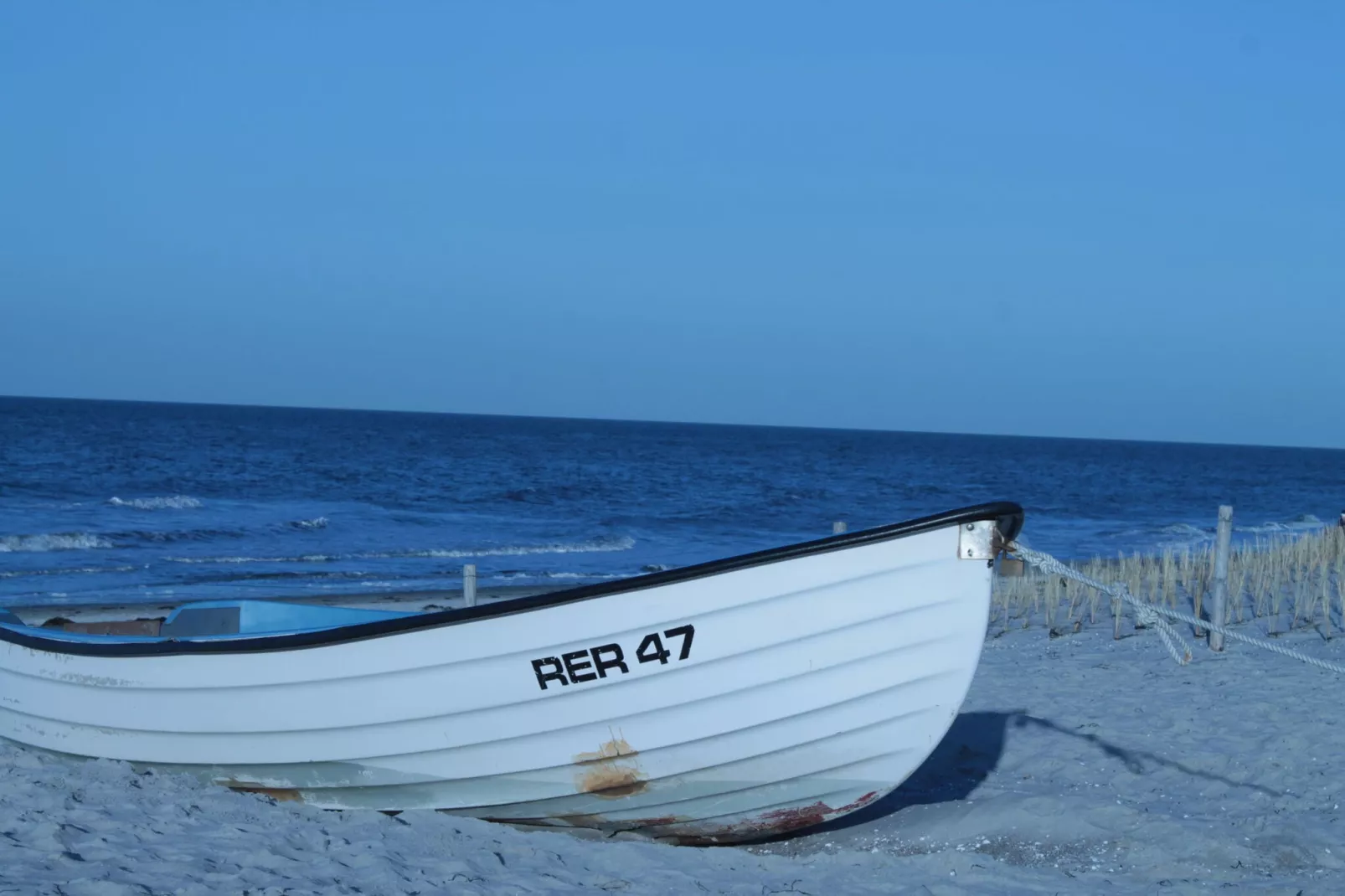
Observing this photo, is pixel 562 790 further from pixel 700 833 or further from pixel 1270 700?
pixel 1270 700

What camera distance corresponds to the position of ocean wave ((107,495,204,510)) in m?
28.3

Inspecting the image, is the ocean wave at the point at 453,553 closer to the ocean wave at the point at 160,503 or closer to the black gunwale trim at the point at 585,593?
the ocean wave at the point at 160,503

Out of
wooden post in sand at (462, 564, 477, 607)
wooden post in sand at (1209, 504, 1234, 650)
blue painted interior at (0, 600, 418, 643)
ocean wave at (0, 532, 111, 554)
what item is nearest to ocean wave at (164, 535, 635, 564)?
ocean wave at (0, 532, 111, 554)

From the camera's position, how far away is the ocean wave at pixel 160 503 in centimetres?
2830

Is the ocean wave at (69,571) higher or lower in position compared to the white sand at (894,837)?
lower

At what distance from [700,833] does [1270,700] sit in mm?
4463

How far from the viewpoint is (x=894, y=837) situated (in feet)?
18.8

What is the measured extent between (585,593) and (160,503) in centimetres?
2682

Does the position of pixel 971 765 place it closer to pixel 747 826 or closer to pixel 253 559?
pixel 747 826

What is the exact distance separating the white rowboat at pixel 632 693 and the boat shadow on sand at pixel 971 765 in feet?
2.43

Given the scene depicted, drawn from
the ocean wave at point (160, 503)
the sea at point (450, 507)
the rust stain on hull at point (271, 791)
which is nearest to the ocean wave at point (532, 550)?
the sea at point (450, 507)

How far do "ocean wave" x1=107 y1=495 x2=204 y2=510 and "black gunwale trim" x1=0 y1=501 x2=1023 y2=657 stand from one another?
24.4 m

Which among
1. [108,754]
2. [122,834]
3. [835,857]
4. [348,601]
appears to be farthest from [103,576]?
[835,857]

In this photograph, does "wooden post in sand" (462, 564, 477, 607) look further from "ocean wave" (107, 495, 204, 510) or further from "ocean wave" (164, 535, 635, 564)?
"ocean wave" (107, 495, 204, 510)
